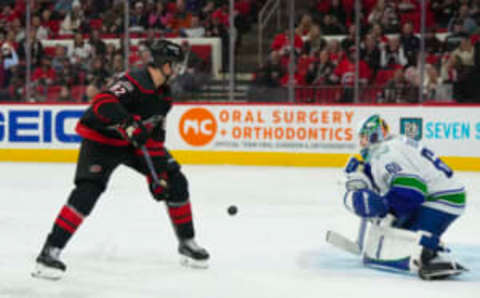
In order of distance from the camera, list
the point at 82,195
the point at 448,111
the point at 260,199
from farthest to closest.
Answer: the point at 448,111 → the point at 260,199 → the point at 82,195

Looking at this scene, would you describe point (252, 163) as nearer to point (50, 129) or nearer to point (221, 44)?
point (221, 44)

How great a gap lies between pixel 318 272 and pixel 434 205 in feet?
2.51

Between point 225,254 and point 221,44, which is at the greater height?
point 221,44

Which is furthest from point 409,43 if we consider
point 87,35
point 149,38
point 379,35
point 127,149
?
point 127,149

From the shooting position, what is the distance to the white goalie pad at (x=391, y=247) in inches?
181

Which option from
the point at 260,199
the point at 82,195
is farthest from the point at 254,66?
the point at 82,195

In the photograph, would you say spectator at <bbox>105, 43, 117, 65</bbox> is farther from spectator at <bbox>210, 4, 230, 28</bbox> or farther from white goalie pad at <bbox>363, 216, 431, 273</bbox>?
white goalie pad at <bbox>363, 216, 431, 273</bbox>

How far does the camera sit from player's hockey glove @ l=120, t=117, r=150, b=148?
4445 mm

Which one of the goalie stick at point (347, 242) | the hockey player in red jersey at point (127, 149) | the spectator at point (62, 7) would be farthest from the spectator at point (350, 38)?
the hockey player in red jersey at point (127, 149)

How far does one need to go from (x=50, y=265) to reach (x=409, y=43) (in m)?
7.80

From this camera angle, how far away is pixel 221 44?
11828mm

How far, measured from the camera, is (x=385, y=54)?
447 inches

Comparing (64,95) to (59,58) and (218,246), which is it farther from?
(218,246)

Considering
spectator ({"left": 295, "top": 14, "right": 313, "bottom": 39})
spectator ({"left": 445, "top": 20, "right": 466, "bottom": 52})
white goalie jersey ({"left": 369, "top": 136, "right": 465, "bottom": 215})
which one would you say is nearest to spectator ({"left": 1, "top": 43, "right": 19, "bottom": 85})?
spectator ({"left": 295, "top": 14, "right": 313, "bottom": 39})
